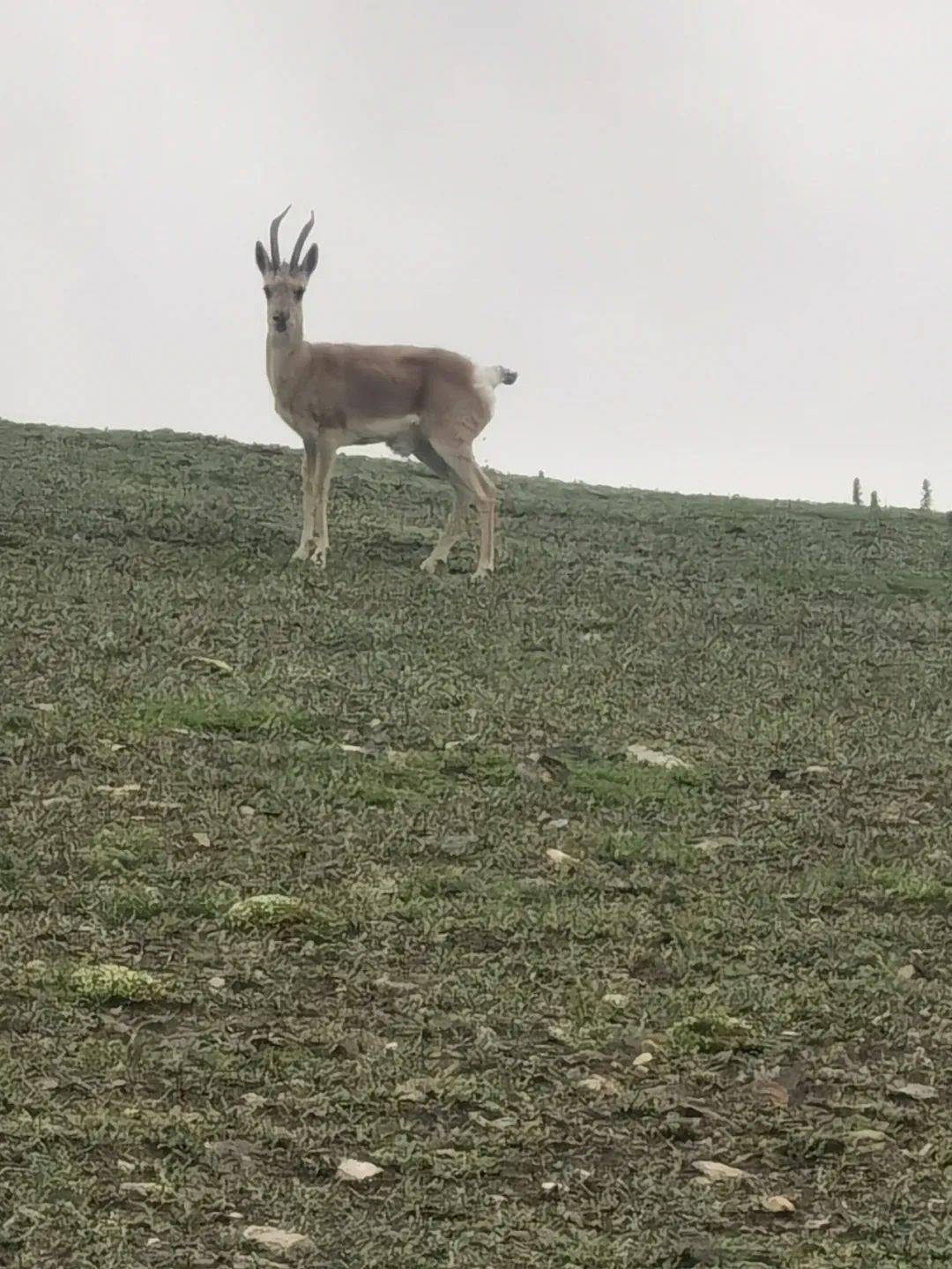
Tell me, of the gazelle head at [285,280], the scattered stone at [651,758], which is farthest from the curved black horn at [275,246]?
the scattered stone at [651,758]

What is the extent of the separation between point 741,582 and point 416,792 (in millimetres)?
7399

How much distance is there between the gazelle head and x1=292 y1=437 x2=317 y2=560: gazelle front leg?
91 centimetres

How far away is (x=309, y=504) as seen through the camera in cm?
1473

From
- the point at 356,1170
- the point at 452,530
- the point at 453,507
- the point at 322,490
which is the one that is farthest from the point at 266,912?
the point at 453,507

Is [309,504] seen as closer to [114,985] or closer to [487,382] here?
[487,382]

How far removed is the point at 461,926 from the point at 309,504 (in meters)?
8.11

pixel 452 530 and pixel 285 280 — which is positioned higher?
pixel 285 280

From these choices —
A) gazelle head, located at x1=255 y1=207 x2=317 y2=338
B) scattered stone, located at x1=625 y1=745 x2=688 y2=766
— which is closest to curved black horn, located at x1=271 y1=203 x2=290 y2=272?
gazelle head, located at x1=255 y1=207 x2=317 y2=338

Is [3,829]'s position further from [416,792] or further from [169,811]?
[416,792]

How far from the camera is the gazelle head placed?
14.9 m

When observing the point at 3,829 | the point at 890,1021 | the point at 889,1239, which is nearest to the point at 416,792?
the point at 3,829

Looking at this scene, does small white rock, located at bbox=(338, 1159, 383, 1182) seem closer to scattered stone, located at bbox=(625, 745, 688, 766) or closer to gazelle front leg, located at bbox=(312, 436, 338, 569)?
scattered stone, located at bbox=(625, 745, 688, 766)

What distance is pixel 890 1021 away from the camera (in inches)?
248

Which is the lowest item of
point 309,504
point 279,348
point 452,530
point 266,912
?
point 266,912
